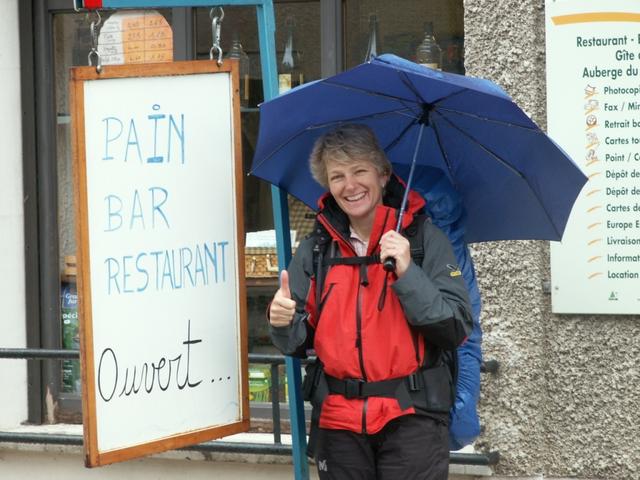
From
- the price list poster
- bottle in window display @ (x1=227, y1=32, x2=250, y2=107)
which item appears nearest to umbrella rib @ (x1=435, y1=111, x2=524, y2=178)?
the price list poster

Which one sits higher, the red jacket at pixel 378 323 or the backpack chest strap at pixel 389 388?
the red jacket at pixel 378 323

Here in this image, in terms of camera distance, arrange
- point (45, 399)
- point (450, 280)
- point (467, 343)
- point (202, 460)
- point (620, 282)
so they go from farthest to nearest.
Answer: point (45, 399), point (202, 460), point (620, 282), point (467, 343), point (450, 280)

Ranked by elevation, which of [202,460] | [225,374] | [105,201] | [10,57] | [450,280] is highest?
[10,57]

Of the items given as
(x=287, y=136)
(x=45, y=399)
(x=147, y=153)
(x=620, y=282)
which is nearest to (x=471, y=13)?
(x=620, y=282)

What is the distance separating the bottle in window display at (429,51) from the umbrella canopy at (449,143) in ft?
6.93

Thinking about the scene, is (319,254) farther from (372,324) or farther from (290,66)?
(290,66)

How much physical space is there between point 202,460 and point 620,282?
7.30 ft

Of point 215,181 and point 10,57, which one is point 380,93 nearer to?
point 215,181

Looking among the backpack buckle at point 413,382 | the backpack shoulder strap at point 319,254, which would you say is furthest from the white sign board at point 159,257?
the backpack buckle at point 413,382

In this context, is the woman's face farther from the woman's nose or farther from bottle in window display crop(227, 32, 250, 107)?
bottle in window display crop(227, 32, 250, 107)

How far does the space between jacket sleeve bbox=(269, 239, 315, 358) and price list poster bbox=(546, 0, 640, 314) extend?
204 cm

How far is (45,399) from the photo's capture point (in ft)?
20.0

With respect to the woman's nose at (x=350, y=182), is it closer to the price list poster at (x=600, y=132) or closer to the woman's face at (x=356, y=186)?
the woman's face at (x=356, y=186)

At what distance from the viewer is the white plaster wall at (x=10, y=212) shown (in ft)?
19.4
